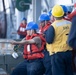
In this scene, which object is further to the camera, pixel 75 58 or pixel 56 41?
pixel 56 41

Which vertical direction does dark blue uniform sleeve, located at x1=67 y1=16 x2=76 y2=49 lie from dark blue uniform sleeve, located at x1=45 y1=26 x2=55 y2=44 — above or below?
above

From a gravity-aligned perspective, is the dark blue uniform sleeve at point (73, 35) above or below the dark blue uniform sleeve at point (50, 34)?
above

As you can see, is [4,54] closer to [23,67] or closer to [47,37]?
[23,67]

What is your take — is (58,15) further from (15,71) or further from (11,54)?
(11,54)

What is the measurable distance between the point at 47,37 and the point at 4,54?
443 cm

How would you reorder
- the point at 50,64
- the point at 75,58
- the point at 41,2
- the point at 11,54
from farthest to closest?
the point at 41,2
the point at 11,54
the point at 50,64
the point at 75,58

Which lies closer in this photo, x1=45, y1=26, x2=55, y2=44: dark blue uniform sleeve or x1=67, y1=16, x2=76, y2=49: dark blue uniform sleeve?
x1=67, y1=16, x2=76, y2=49: dark blue uniform sleeve

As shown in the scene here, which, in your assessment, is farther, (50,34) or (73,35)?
(50,34)

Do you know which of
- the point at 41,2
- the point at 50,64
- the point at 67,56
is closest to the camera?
the point at 67,56

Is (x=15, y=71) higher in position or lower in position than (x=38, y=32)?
lower

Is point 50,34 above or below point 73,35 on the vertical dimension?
below

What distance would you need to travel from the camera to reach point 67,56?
9.56 m

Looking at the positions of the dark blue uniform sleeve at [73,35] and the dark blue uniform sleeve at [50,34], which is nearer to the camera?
the dark blue uniform sleeve at [73,35]

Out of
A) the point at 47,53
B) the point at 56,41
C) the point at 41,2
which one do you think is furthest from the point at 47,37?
the point at 41,2
